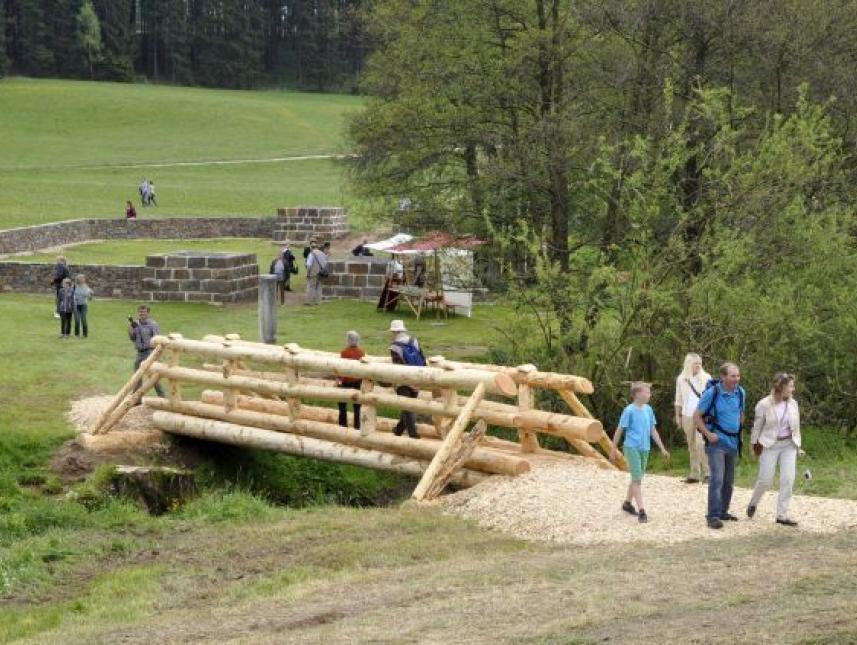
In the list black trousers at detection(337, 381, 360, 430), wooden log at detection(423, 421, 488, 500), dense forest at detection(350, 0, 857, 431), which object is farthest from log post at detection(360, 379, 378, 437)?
dense forest at detection(350, 0, 857, 431)

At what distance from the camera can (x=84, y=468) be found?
20078 mm

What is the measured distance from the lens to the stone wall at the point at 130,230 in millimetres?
43438

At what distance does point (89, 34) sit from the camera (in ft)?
381

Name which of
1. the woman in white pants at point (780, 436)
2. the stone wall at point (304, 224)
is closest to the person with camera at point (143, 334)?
the woman in white pants at point (780, 436)

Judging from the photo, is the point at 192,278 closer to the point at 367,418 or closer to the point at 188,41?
the point at 367,418

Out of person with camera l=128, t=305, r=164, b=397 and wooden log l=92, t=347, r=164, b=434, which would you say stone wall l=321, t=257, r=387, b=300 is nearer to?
person with camera l=128, t=305, r=164, b=397

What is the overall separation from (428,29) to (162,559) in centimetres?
1929

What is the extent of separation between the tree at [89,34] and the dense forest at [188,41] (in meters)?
0.08

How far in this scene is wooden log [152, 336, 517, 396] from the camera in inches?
693

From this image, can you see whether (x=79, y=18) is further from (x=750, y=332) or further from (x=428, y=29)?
(x=750, y=332)

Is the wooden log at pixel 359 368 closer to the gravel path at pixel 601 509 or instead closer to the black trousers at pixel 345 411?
the black trousers at pixel 345 411

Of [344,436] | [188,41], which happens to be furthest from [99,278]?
[188,41]

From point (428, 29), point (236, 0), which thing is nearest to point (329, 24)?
point (236, 0)

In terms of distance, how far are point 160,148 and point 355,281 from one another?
5039 centimetres
